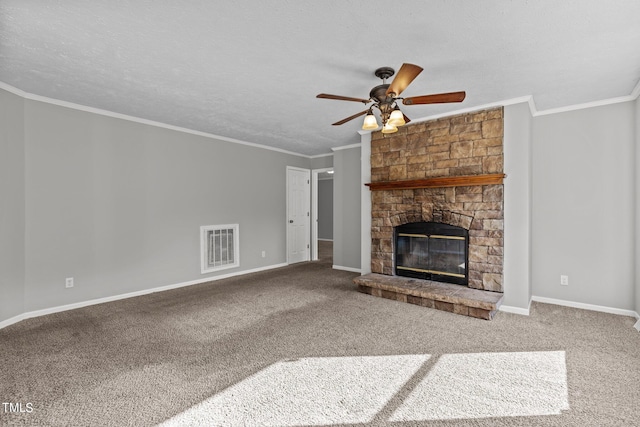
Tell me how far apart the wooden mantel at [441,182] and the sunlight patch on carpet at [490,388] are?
6.08ft

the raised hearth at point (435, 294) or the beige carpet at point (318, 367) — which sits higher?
the raised hearth at point (435, 294)

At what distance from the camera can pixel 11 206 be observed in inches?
126

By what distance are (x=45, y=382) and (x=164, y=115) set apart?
3118 millimetres

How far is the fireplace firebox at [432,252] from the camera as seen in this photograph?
3.96 meters

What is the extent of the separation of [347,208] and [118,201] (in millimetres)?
3644

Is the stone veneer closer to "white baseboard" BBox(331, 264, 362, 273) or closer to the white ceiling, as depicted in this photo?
the white ceiling

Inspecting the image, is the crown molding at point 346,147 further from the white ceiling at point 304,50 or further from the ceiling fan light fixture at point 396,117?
the ceiling fan light fixture at point 396,117

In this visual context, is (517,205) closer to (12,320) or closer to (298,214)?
(298,214)

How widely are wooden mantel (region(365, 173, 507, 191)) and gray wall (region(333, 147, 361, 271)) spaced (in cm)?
117

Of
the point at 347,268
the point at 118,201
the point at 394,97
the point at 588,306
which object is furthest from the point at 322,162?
the point at 588,306

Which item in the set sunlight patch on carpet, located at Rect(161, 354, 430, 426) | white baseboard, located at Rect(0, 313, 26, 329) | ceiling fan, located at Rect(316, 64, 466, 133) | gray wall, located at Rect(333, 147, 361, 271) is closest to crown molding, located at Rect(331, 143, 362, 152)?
gray wall, located at Rect(333, 147, 361, 271)

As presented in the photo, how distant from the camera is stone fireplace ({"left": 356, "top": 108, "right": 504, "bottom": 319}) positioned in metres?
3.66

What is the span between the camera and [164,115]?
13.4 feet

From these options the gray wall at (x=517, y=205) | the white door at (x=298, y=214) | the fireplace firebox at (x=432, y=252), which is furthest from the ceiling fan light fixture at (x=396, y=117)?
the white door at (x=298, y=214)
